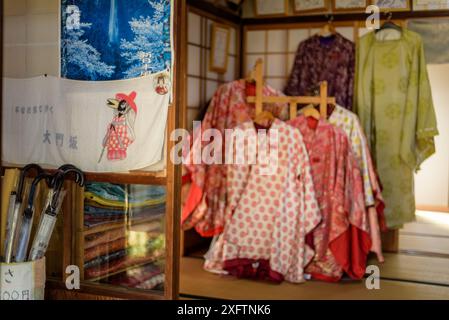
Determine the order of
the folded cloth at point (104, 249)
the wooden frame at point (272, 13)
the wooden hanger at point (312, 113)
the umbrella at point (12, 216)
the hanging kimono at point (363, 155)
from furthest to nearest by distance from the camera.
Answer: the wooden frame at point (272, 13), the wooden hanger at point (312, 113), the hanging kimono at point (363, 155), the folded cloth at point (104, 249), the umbrella at point (12, 216)

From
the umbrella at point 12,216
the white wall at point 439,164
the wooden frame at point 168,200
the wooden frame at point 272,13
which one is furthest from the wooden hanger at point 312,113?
the umbrella at point 12,216

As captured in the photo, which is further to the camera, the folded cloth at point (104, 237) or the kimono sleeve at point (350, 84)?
the kimono sleeve at point (350, 84)

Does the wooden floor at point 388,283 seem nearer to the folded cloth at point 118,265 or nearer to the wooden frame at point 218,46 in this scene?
the folded cloth at point 118,265

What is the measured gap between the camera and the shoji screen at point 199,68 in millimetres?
5023

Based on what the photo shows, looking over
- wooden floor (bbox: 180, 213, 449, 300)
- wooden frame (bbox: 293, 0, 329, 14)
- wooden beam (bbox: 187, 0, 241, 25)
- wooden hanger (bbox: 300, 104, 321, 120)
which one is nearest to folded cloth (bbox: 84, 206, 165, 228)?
wooden floor (bbox: 180, 213, 449, 300)

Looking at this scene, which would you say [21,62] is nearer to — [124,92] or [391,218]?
[124,92]

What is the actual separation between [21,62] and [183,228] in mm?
2040

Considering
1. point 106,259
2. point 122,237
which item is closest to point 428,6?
point 122,237

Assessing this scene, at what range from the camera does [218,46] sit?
537 centimetres

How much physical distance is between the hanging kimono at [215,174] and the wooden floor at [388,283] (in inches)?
14.2

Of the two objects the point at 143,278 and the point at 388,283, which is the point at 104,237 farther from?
the point at 388,283

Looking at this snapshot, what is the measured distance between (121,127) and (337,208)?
6.18 feet
